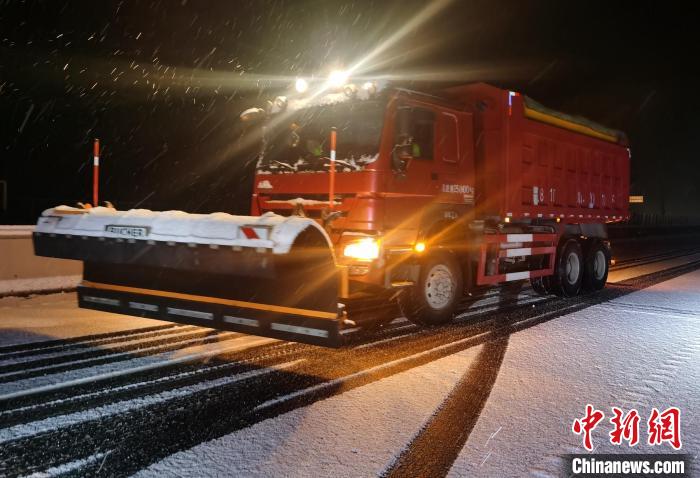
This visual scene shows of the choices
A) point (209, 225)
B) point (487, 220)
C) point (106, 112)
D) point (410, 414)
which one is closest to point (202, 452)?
point (410, 414)

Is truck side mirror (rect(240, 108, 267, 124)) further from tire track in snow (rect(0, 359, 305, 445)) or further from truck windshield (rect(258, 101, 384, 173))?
tire track in snow (rect(0, 359, 305, 445))

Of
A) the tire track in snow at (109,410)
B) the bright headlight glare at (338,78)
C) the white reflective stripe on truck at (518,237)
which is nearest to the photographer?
the tire track in snow at (109,410)

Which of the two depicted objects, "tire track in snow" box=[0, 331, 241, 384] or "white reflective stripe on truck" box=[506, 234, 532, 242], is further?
"white reflective stripe on truck" box=[506, 234, 532, 242]

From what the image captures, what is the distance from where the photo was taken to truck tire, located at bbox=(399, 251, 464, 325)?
25.2 feet

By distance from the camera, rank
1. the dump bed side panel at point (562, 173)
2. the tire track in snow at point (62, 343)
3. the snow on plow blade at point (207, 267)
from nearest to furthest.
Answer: the snow on plow blade at point (207, 267) < the tire track in snow at point (62, 343) < the dump bed side panel at point (562, 173)

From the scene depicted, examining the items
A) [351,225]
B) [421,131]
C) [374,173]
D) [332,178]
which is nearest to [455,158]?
[421,131]

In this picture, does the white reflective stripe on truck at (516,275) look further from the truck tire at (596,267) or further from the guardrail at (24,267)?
the guardrail at (24,267)

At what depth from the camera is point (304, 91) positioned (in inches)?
315

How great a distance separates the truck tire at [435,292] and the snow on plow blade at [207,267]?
90.9 inches

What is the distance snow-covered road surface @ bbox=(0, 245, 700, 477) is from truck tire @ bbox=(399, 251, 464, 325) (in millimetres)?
266

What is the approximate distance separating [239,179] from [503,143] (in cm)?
2073

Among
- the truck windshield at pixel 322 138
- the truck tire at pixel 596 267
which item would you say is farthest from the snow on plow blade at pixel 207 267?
the truck tire at pixel 596 267

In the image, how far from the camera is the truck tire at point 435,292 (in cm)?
768

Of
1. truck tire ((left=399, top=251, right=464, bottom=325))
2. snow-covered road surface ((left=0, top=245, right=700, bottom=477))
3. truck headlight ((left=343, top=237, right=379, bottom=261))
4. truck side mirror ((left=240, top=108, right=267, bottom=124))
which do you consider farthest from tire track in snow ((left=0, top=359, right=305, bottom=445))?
truck side mirror ((left=240, top=108, right=267, bottom=124))
